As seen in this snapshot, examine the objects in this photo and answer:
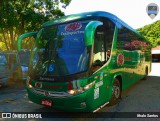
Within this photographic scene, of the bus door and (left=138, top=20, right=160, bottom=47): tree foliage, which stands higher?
(left=138, top=20, right=160, bottom=47): tree foliage

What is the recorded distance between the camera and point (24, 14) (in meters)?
22.2

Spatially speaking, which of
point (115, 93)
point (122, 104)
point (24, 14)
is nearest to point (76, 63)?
point (115, 93)

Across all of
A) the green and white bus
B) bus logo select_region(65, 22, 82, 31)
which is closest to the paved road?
the green and white bus

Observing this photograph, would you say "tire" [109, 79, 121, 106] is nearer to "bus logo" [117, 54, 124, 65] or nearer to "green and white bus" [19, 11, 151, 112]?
"green and white bus" [19, 11, 151, 112]

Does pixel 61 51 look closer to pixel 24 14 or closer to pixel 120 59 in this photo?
pixel 120 59

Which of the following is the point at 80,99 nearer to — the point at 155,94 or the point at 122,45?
the point at 122,45

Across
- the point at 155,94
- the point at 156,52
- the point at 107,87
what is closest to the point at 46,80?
the point at 107,87

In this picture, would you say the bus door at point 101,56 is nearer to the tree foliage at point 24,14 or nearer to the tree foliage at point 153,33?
the tree foliage at point 24,14

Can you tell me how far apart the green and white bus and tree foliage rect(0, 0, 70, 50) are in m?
14.0

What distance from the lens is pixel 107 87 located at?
262 inches

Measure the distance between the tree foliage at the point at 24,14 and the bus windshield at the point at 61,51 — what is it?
14275mm

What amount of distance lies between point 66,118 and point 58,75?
50.7 inches

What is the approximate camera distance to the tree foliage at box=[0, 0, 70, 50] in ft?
65.7

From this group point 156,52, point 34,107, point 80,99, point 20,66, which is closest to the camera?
point 80,99
